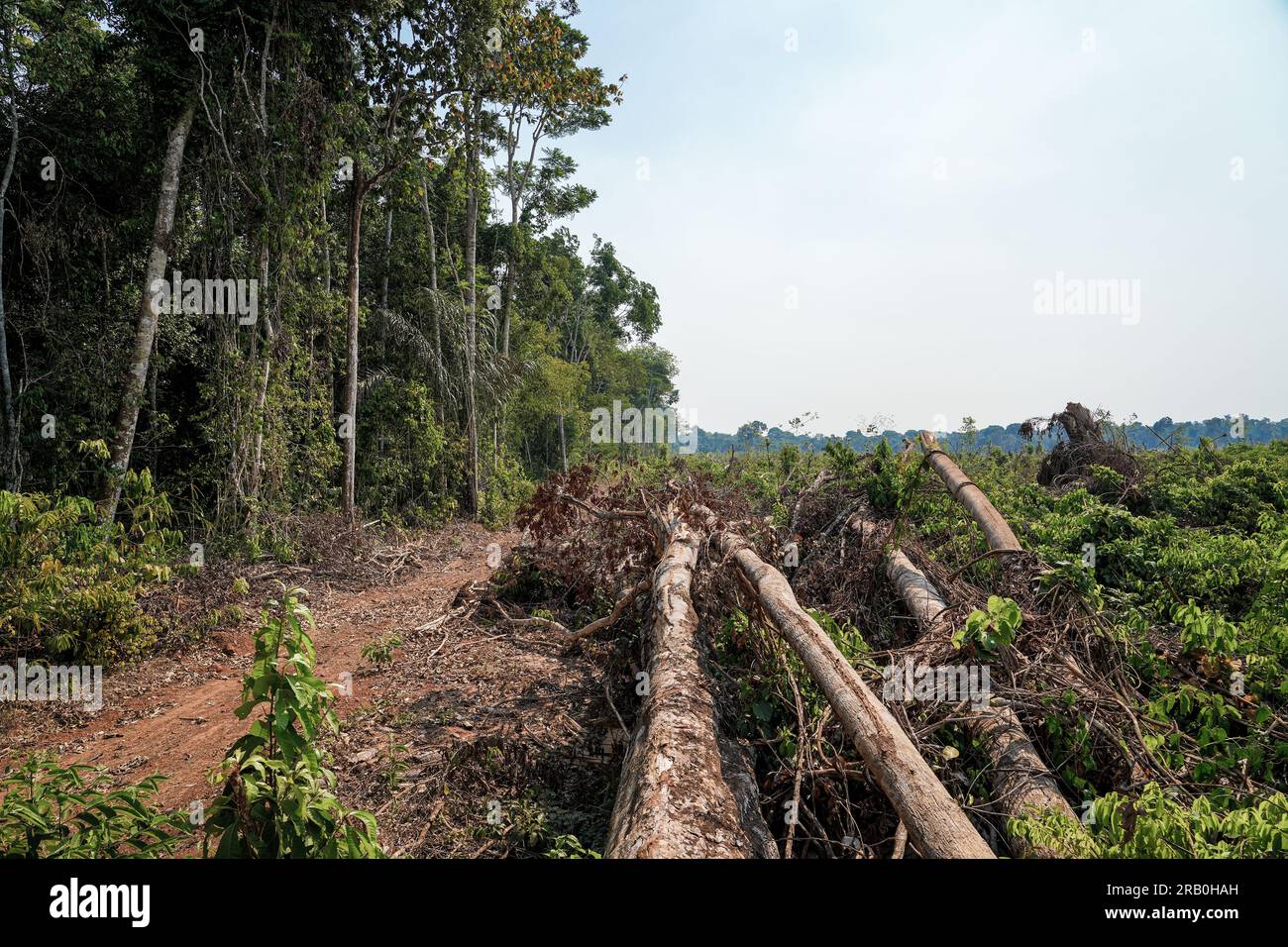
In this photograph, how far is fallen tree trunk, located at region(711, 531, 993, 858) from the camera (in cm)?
235

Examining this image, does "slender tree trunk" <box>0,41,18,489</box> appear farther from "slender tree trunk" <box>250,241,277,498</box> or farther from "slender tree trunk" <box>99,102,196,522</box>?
"slender tree trunk" <box>250,241,277,498</box>

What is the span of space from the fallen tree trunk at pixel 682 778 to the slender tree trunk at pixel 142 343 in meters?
7.41

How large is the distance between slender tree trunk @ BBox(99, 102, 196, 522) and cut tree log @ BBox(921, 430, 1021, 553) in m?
9.80

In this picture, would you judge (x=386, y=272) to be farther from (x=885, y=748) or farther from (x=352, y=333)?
(x=885, y=748)

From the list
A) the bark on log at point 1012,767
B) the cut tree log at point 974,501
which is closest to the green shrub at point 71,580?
the bark on log at point 1012,767

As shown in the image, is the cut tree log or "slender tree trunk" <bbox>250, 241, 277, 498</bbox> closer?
the cut tree log

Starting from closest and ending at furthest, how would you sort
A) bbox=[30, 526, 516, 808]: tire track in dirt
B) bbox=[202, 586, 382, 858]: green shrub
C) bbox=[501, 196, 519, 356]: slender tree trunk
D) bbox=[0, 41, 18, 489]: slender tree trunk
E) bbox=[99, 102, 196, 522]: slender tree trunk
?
1. bbox=[202, 586, 382, 858]: green shrub
2. bbox=[30, 526, 516, 808]: tire track in dirt
3. bbox=[99, 102, 196, 522]: slender tree trunk
4. bbox=[0, 41, 18, 489]: slender tree trunk
5. bbox=[501, 196, 519, 356]: slender tree trunk

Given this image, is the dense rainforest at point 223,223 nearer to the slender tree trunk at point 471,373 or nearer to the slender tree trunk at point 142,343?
the slender tree trunk at point 142,343

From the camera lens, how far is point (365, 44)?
10828 millimetres

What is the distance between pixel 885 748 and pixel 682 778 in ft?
3.09

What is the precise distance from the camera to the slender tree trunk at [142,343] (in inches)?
302

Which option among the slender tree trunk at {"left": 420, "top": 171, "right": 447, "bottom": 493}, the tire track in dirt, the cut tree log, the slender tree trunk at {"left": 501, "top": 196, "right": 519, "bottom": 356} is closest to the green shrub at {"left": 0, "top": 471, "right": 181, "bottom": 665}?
the tire track in dirt
